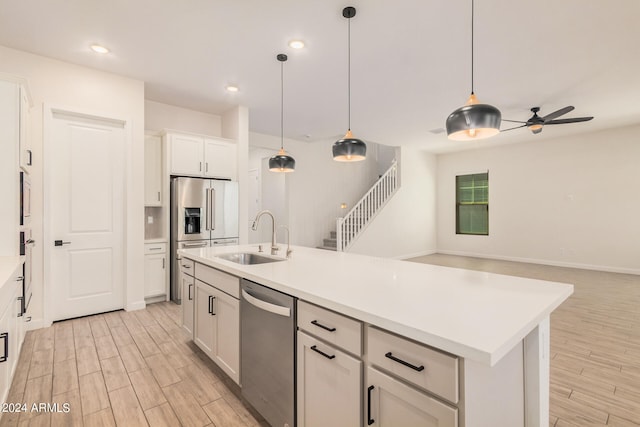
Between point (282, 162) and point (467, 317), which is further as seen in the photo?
point (282, 162)

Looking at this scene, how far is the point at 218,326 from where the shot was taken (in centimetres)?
229

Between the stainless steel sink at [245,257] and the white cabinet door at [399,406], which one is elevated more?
the stainless steel sink at [245,257]

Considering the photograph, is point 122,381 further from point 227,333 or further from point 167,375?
point 227,333

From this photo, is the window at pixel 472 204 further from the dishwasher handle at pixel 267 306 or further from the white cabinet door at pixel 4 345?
the white cabinet door at pixel 4 345

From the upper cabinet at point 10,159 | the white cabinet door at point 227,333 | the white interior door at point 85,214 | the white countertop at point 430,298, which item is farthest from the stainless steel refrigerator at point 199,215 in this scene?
the white countertop at point 430,298

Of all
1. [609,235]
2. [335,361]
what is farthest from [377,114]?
[609,235]

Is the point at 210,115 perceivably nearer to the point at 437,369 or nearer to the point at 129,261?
the point at 129,261

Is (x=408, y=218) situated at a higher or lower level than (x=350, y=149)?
lower

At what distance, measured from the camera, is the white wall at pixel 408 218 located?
734 cm

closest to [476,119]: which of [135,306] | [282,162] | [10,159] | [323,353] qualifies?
[323,353]

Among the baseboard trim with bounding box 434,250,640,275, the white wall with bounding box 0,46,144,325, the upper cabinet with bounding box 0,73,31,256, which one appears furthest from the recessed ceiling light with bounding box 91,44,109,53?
the baseboard trim with bounding box 434,250,640,275

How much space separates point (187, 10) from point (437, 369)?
3.12m

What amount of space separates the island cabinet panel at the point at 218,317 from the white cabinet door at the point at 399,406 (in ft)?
3.69

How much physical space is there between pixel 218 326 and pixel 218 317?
65 mm
